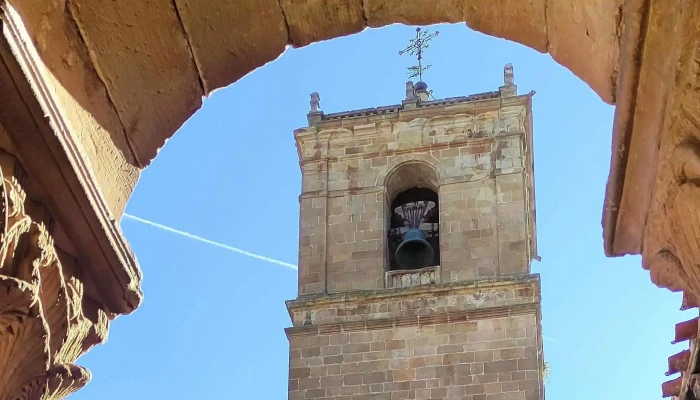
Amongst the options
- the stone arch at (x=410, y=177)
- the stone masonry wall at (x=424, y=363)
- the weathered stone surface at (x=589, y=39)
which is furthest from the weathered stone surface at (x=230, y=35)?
the stone arch at (x=410, y=177)

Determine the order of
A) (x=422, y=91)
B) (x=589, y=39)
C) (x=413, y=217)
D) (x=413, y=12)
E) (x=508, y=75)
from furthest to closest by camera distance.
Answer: (x=422, y=91), (x=508, y=75), (x=413, y=217), (x=413, y=12), (x=589, y=39)

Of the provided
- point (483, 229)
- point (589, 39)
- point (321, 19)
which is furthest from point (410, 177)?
point (589, 39)

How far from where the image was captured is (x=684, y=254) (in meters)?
3.04

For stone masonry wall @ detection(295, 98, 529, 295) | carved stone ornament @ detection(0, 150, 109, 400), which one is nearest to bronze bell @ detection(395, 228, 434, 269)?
stone masonry wall @ detection(295, 98, 529, 295)

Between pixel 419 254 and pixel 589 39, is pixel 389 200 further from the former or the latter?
pixel 589 39

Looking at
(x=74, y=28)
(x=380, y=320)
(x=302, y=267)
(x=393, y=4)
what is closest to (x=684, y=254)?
(x=393, y=4)

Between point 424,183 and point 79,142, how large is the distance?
14.1m

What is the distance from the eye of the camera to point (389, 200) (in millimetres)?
16891

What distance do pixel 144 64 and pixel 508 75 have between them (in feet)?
47.5

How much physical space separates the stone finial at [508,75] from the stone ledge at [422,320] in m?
4.30

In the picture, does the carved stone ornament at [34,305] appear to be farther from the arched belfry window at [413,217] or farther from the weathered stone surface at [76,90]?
the arched belfry window at [413,217]

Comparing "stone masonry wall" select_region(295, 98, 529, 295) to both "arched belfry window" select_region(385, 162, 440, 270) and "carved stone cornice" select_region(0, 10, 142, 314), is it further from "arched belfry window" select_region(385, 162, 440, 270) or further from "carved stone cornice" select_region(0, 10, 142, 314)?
"carved stone cornice" select_region(0, 10, 142, 314)

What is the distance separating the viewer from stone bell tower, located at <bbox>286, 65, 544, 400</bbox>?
47.8ft

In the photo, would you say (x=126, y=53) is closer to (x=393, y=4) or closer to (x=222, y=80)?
(x=222, y=80)
